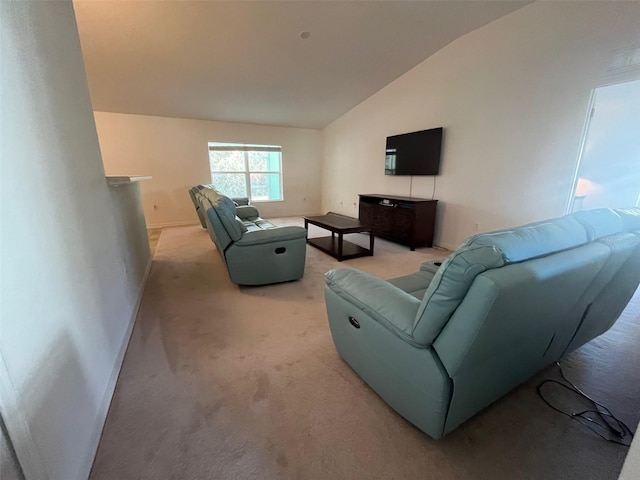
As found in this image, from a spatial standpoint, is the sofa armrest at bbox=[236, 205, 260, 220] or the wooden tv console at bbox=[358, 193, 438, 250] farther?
the sofa armrest at bbox=[236, 205, 260, 220]

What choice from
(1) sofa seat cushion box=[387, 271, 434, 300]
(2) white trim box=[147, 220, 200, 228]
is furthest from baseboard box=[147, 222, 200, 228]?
(1) sofa seat cushion box=[387, 271, 434, 300]

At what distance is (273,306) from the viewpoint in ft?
7.61

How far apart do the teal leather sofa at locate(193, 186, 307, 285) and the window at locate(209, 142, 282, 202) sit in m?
3.84

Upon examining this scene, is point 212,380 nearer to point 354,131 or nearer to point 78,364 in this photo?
point 78,364

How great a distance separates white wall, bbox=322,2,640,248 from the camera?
2621 millimetres

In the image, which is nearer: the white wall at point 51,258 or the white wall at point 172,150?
the white wall at point 51,258

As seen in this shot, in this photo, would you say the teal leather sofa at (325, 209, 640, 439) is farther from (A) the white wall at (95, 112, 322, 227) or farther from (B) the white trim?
(A) the white wall at (95, 112, 322, 227)

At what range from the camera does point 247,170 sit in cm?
652

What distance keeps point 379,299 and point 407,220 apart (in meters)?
3.10

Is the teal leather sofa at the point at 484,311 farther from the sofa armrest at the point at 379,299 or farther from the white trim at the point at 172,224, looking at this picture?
the white trim at the point at 172,224

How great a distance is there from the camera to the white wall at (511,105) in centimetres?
262

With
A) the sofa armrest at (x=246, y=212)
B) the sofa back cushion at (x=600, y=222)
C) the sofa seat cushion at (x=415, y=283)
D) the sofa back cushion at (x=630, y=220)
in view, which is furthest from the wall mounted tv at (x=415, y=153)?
the sofa back cushion at (x=600, y=222)

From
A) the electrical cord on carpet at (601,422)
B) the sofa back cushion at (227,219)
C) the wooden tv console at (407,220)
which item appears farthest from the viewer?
the wooden tv console at (407,220)

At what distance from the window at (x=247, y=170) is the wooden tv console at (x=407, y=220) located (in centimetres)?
328
